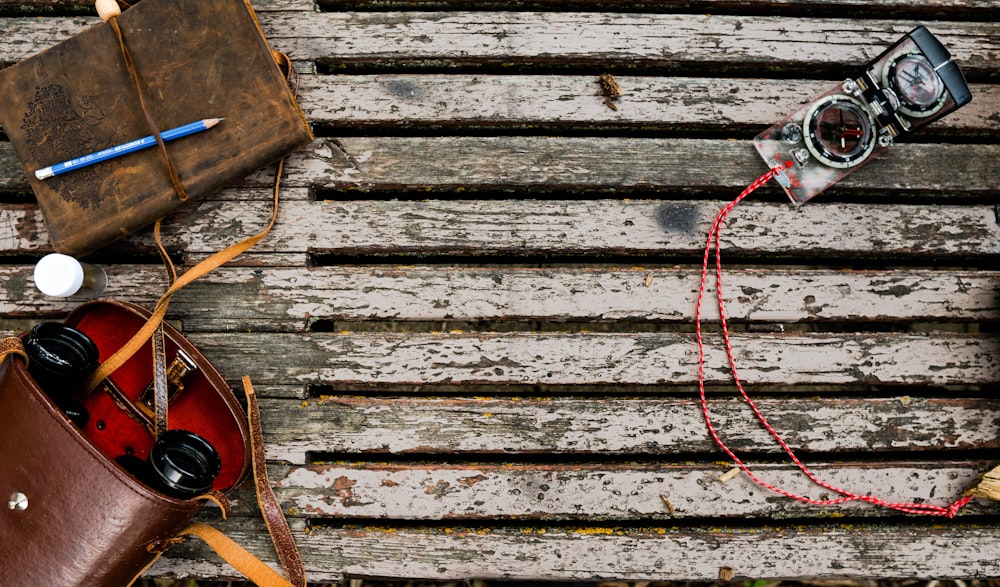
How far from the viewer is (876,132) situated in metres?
1.56

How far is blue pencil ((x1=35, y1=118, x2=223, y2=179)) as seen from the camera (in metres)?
1.44

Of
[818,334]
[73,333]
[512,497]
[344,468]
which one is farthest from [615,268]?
[73,333]

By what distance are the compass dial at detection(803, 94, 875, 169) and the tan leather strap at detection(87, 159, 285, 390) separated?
4.73 ft

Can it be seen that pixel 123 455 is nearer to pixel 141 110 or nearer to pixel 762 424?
pixel 141 110

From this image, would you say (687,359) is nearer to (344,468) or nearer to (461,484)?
(461,484)

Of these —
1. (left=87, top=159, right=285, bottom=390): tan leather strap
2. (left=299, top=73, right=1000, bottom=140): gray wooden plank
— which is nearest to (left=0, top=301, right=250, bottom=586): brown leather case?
(left=87, top=159, right=285, bottom=390): tan leather strap

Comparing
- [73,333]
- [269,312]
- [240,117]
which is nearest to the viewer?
[73,333]

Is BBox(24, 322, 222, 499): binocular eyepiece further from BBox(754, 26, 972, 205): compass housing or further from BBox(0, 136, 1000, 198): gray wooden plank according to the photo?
BBox(754, 26, 972, 205): compass housing

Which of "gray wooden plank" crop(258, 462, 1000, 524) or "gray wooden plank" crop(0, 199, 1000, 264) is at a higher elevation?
"gray wooden plank" crop(0, 199, 1000, 264)

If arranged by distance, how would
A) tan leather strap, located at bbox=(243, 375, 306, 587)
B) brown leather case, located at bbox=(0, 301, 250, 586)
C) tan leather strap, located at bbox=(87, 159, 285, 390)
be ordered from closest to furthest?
brown leather case, located at bbox=(0, 301, 250, 586), tan leather strap, located at bbox=(87, 159, 285, 390), tan leather strap, located at bbox=(243, 375, 306, 587)

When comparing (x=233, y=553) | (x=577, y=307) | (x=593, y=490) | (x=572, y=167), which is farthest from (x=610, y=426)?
(x=233, y=553)

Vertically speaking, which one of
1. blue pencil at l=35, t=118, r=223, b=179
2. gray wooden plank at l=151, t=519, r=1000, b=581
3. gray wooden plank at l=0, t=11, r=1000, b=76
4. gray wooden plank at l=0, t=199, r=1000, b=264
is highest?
gray wooden plank at l=0, t=11, r=1000, b=76

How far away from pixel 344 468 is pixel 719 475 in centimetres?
100

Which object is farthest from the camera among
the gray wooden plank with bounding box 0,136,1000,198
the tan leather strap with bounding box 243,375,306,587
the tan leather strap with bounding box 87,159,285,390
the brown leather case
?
the gray wooden plank with bounding box 0,136,1000,198
